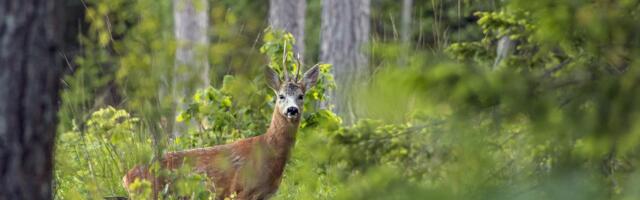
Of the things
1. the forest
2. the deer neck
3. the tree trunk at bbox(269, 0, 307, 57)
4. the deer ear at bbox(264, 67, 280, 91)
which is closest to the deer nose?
the deer neck

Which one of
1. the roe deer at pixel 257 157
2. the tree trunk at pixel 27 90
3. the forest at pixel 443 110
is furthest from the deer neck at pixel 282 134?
the tree trunk at pixel 27 90

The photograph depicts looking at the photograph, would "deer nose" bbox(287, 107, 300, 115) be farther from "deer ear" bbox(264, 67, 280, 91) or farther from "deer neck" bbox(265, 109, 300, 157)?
"deer ear" bbox(264, 67, 280, 91)

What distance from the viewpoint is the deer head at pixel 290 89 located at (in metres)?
9.05

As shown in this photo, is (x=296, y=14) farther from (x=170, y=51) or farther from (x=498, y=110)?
(x=498, y=110)

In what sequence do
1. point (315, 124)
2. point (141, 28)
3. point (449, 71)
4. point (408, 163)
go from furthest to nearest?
point (315, 124) → point (141, 28) → point (408, 163) → point (449, 71)

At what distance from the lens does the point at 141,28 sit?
6.31 meters

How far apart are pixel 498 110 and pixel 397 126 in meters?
0.68

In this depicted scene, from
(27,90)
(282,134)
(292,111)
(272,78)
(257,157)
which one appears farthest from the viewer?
(272,78)

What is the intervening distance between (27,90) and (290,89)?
396cm

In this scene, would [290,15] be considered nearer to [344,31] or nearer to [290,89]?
[344,31]

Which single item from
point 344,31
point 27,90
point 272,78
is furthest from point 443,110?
point 344,31

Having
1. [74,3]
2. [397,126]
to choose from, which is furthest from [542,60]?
[74,3]

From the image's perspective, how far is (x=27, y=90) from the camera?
5387 millimetres

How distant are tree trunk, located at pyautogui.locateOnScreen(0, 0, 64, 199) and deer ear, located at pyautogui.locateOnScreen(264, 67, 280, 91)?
406cm
